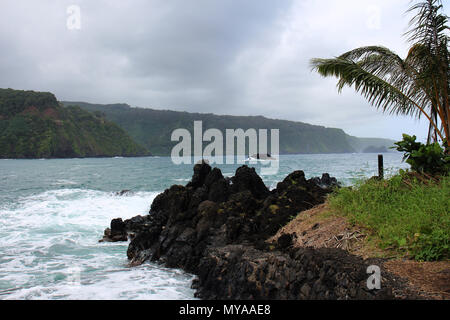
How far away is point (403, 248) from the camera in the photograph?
458 cm

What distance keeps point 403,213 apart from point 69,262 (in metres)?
8.55

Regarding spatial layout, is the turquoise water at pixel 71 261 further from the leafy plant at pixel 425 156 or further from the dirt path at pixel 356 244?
the dirt path at pixel 356 244

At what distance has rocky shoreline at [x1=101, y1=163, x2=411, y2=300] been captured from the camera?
4.09m

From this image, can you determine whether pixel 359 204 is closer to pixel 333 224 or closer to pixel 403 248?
pixel 333 224

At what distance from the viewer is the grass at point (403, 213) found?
434 cm

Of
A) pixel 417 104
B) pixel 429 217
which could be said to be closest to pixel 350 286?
pixel 429 217

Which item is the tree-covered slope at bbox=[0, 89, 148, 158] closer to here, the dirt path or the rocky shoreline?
the rocky shoreline

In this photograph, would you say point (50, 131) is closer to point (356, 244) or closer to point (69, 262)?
point (69, 262)

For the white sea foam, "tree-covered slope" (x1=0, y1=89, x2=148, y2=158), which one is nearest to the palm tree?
the white sea foam

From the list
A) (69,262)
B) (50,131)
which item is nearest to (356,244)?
(69,262)

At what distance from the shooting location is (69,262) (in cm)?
873

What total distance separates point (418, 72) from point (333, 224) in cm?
630

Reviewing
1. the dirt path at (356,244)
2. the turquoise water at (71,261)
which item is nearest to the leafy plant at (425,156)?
the turquoise water at (71,261)
